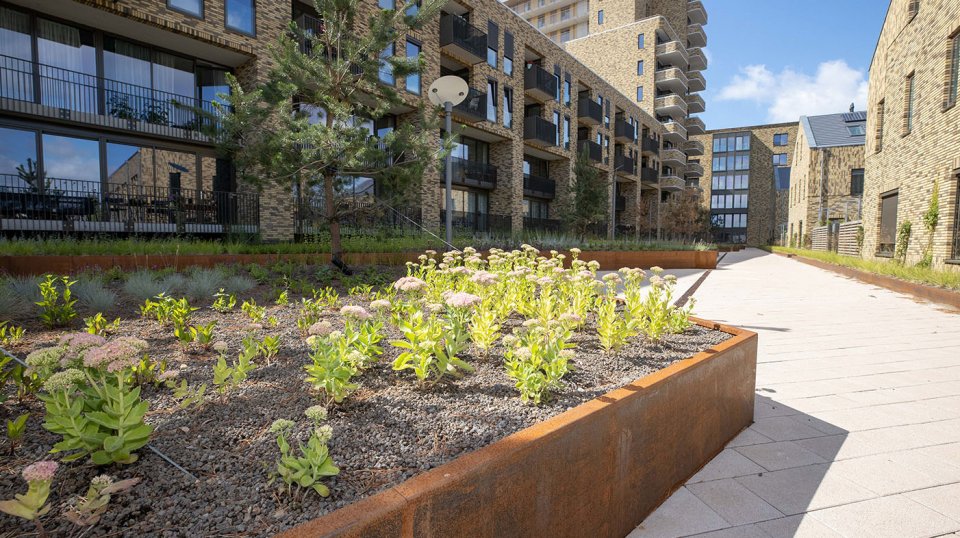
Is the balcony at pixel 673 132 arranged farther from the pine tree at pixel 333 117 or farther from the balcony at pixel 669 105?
the pine tree at pixel 333 117

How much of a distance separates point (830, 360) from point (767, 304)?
4.27 metres

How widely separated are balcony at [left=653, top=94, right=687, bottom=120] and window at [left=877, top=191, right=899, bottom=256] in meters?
28.9

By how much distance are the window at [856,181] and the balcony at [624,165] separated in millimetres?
13457

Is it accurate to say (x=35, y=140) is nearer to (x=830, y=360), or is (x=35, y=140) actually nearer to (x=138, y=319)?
(x=138, y=319)

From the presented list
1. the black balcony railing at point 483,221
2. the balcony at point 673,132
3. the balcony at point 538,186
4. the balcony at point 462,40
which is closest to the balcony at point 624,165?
the balcony at point 538,186

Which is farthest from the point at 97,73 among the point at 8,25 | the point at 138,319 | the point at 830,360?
the point at 830,360

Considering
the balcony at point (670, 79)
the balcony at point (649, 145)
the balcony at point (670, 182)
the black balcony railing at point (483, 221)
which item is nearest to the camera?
the black balcony railing at point (483, 221)

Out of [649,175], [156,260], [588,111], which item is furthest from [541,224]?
[156,260]

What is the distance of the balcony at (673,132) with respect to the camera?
1679 inches

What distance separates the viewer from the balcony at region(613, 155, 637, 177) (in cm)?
3288

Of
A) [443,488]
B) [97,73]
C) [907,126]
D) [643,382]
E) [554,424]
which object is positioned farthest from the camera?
[907,126]

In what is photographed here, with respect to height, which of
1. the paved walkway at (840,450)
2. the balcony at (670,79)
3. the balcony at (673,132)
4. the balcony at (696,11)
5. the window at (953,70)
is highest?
the balcony at (696,11)

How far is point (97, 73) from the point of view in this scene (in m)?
12.1

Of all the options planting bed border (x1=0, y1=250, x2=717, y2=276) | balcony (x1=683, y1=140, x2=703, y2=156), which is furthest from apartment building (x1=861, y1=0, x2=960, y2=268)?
balcony (x1=683, y1=140, x2=703, y2=156)
